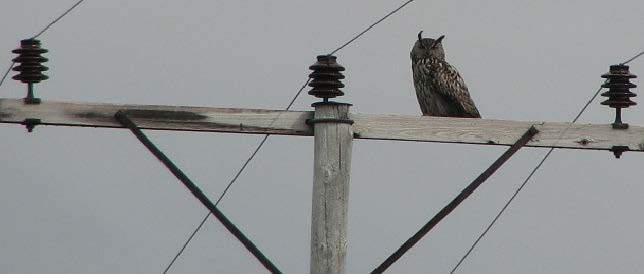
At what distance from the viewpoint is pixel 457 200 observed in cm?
1045

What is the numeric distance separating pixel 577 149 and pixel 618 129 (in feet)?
1.01

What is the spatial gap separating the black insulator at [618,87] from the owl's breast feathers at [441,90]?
6.85ft

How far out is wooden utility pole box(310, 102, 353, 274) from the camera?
10078 millimetres

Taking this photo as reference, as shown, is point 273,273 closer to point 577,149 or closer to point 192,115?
point 192,115

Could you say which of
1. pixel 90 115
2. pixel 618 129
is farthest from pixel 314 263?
pixel 618 129

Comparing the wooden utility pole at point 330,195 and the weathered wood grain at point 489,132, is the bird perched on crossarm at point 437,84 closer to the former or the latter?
the weathered wood grain at point 489,132

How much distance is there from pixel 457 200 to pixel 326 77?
1.05 m

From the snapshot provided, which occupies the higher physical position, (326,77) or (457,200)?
(326,77)

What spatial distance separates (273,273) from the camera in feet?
33.3

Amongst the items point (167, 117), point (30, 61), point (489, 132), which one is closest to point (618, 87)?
point (489, 132)

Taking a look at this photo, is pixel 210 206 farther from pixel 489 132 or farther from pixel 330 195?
pixel 489 132

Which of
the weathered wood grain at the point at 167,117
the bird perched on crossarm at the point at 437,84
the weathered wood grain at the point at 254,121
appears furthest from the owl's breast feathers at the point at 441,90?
the weathered wood grain at the point at 167,117

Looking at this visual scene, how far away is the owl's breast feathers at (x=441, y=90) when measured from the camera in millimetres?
13250

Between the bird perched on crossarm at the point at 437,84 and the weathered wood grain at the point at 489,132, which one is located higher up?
the bird perched on crossarm at the point at 437,84
